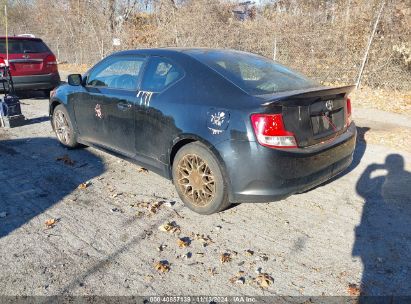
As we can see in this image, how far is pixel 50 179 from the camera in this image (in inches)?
176

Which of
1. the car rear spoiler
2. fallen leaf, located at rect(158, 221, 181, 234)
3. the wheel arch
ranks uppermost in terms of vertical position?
A: the car rear spoiler

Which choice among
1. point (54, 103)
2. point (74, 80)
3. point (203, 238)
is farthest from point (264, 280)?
point (54, 103)

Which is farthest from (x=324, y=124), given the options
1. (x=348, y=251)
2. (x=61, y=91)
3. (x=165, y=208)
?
(x=61, y=91)

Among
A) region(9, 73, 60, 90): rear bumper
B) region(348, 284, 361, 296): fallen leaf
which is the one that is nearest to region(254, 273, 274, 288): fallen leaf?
region(348, 284, 361, 296): fallen leaf

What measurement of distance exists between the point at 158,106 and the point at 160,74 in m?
0.40

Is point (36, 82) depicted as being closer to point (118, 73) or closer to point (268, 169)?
point (118, 73)

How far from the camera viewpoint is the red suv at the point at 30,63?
9258mm

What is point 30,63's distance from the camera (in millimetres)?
9516

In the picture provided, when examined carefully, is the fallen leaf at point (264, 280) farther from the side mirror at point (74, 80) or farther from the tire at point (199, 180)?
the side mirror at point (74, 80)

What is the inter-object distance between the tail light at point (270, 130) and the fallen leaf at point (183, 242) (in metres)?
1.11

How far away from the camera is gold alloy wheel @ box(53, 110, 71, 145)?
217 inches

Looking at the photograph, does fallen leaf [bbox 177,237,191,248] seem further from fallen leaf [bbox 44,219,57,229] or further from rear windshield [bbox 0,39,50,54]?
rear windshield [bbox 0,39,50,54]

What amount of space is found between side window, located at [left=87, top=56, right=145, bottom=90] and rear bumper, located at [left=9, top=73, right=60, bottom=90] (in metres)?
5.55

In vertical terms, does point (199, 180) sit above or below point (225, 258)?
above
